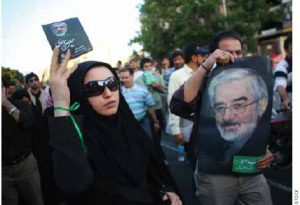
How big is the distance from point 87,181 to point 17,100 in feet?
5.43

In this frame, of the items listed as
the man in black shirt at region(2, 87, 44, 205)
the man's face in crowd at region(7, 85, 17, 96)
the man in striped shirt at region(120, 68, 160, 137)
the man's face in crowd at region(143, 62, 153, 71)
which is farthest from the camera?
the man's face in crowd at region(143, 62, 153, 71)

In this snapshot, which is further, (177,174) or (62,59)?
(177,174)

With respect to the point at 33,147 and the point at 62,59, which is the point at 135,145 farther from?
the point at 33,147

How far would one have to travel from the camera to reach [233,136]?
88.4 inches

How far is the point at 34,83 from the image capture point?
4.61 meters

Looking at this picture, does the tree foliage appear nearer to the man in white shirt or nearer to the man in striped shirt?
the man in striped shirt

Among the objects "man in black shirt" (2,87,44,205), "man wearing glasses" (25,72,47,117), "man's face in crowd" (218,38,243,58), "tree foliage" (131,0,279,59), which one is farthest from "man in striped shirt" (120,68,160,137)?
"tree foliage" (131,0,279,59)

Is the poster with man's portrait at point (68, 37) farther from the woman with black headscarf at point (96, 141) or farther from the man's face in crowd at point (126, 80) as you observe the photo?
the man's face in crowd at point (126, 80)

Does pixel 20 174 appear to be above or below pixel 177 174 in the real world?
above

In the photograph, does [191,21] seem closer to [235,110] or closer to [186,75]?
[186,75]

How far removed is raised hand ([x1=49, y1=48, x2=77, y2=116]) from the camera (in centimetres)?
173

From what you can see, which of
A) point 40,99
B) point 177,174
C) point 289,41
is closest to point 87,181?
point 40,99

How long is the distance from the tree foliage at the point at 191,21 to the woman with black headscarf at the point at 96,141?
13661 mm

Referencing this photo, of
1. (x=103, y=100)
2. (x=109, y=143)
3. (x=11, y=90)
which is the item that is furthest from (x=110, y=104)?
(x=11, y=90)
